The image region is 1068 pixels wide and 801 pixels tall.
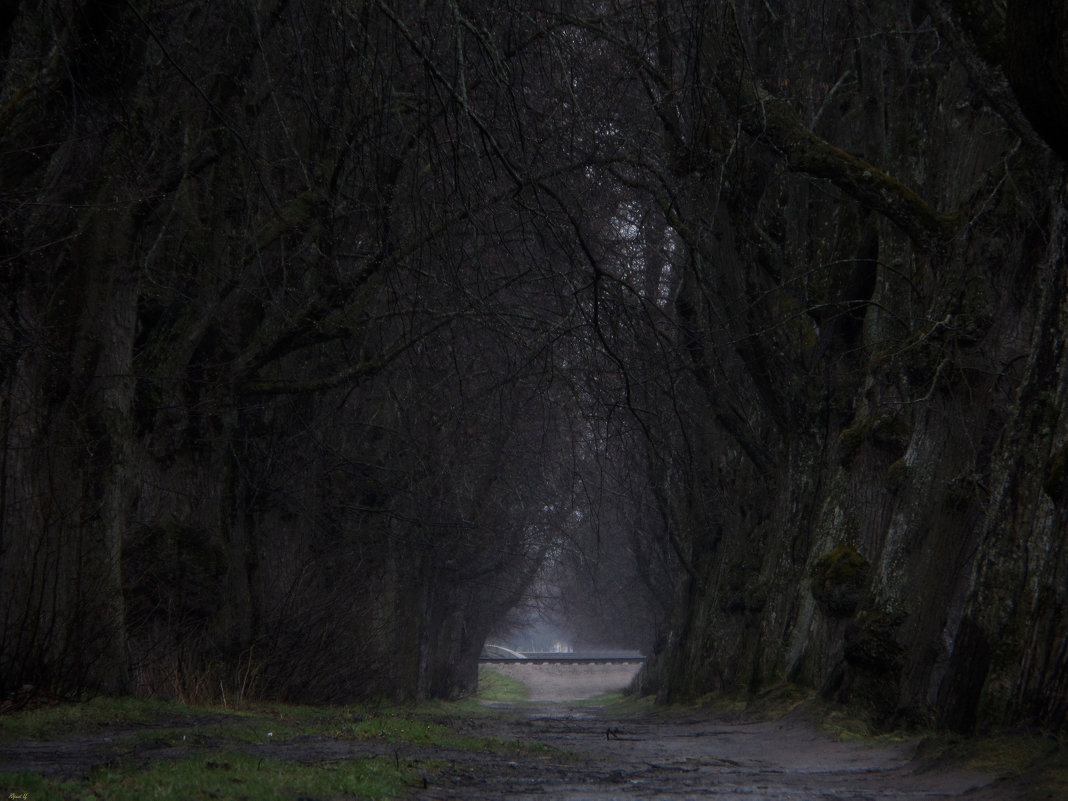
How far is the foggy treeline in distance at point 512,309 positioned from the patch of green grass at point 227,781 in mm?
2587

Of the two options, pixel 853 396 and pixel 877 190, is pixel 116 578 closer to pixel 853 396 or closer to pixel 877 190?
pixel 877 190

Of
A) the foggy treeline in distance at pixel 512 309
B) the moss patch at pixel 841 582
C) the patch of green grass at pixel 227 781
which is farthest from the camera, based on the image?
the moss patch at pixel 841 582

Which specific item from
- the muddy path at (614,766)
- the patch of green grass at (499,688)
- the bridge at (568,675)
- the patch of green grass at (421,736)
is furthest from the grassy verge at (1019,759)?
the bridge at (568,675)

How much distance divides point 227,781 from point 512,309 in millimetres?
7109

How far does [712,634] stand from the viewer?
1981 centimetres

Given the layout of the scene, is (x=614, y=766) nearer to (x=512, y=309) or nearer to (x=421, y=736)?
(x=421, y=736)

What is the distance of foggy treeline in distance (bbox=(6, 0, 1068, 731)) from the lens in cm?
659

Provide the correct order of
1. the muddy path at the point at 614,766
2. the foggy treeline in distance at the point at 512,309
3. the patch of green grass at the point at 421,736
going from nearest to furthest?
the muddy path at the point at 614,766 < the foggy treeline in distance at the point at 512,309 < the patch of green grass at the point at 421,736

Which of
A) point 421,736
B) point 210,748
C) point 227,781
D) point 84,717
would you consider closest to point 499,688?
point 421,736

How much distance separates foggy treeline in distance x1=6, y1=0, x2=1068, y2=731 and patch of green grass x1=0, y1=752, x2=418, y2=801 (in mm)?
2587

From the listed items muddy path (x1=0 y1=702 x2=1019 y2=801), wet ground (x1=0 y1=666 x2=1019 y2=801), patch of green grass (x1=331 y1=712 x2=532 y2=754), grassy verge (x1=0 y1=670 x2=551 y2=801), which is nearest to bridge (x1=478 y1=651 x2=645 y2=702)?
patch of green grass (x1=331 y1=712 x2=532 y2=754)

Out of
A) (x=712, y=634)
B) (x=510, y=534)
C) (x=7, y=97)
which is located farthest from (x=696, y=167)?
(x=510, y=534)

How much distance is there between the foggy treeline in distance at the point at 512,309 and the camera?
6590mm

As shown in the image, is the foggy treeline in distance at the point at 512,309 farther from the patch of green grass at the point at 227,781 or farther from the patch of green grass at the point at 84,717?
the patch of green grass at the point at 227,781
